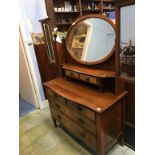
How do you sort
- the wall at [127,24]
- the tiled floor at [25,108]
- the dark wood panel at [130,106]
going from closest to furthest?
the wall at [127,24], the dark wood panel at [130,106], the tiled floor at [25,108]

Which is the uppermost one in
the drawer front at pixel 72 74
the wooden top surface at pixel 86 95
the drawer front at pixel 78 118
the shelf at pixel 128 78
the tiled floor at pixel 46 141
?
the shelf at pixel 128 78

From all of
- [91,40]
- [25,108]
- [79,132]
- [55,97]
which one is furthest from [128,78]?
[25,108]

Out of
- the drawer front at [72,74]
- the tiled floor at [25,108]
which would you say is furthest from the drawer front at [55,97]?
the tiled floor at [25,108]

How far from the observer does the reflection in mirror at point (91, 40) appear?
1.45 m

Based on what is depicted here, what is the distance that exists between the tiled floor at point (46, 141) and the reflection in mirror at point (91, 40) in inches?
39.2

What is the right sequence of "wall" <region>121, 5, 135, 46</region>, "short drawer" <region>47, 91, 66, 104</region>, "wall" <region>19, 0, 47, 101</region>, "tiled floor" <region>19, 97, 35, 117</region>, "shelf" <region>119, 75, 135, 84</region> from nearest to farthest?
1. "wall" <region>121, 5, 135, 46</region>
2. "shelf" <region>119, 75, 135, 84</region>
3. "short drawer" <region>47, 91, 66, 104</region>
4. "wall" <region>19, 0, 47, 101</region>
5. "tiled floor" <region>19, 97, 35, 117</region>

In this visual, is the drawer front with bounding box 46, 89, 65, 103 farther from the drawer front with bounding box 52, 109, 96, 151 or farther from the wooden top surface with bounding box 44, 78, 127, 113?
the drawer front with bounding box 52, 109, 96, 151

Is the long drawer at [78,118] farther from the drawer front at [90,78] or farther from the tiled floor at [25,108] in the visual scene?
the tiled floor at [25,108]

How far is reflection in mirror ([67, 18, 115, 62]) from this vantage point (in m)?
1.45

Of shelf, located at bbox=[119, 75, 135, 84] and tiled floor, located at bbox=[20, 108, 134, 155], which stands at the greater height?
shelf, located at bbox=[119, 75, 135, 84]

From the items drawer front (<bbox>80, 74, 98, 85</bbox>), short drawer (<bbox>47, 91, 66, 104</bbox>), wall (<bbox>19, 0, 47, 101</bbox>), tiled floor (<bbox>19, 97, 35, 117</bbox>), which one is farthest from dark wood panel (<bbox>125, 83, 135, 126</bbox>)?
tiled floor (<bbox>19, 97, 35, 117</bbox>)

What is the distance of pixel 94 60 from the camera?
5.13 ft

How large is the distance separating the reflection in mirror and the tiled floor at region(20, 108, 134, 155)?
100 cm
